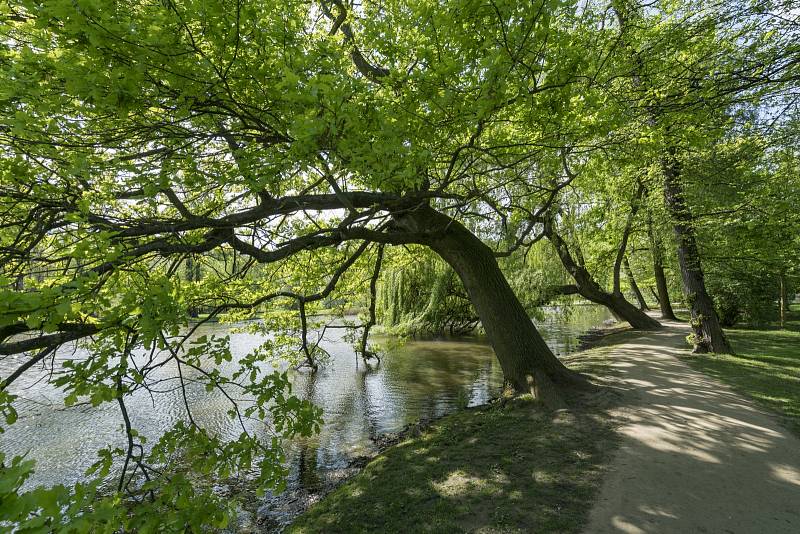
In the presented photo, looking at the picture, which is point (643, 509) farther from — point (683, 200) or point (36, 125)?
point (683, 200)

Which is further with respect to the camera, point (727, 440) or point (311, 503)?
point (311, 503)

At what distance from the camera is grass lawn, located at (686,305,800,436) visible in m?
6.16

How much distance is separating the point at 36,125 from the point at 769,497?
681 cm

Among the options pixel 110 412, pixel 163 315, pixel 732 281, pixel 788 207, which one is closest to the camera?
pixel 163 315

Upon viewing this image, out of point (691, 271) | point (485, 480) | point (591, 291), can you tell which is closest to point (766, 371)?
point (691, 271)

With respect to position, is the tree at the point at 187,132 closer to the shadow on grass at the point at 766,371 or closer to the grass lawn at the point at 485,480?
the grass lawn at the point at 485,480

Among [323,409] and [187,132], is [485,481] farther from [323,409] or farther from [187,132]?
[187,132]

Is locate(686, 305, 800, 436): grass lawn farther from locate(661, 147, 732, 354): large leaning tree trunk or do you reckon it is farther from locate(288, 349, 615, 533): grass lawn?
locate(288, 349, 615, 533): grass lawn

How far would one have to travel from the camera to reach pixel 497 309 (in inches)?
280

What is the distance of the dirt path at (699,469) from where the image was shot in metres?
3.55

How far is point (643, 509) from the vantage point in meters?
3.75

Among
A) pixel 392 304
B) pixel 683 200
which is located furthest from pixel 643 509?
pixel 392 304

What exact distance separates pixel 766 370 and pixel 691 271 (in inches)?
112

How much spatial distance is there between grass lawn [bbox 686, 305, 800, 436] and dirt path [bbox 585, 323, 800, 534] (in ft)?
1.06
